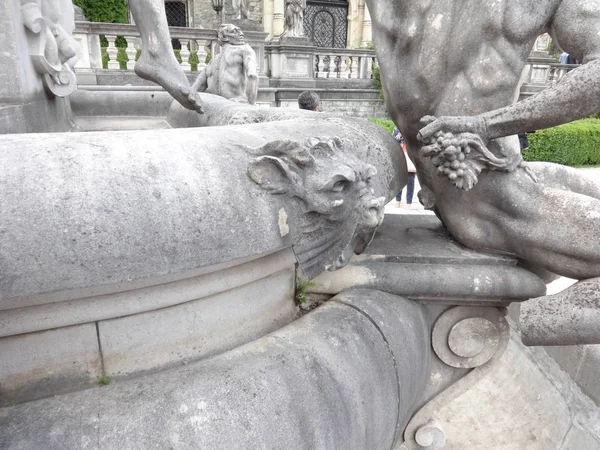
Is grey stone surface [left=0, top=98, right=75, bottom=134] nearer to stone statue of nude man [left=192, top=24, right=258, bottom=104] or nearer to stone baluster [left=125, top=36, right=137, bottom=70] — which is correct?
stone statue of nude man [left=192, top=24, right=258, bottom=104]

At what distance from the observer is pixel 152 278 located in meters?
1.17

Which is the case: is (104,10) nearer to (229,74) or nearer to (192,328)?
(229,74)

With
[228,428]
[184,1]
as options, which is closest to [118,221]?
[228,428]

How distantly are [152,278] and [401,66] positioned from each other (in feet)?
4.07

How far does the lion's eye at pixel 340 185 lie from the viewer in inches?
54.6

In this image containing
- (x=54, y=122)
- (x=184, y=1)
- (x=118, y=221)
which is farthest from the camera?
(x=184, y=1)

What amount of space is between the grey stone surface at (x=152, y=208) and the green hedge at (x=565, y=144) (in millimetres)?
10091

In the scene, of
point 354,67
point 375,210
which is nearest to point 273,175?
point 375,210

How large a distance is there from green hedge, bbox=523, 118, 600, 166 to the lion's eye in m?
10.0

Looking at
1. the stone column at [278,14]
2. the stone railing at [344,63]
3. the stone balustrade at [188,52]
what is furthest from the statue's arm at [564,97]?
the stone column at [278,14]

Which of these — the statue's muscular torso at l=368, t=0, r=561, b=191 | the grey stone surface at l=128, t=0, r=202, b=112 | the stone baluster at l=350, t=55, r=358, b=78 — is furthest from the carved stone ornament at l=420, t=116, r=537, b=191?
the stone baluster at l=350, t=55, r=358, b=78

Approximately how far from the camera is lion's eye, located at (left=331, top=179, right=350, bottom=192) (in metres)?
1.39

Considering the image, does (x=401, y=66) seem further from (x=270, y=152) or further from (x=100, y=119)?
(x=100, y=119)

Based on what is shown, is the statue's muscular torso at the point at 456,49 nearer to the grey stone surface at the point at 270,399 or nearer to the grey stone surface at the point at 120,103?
the grey stone surface at the point at 270,399
